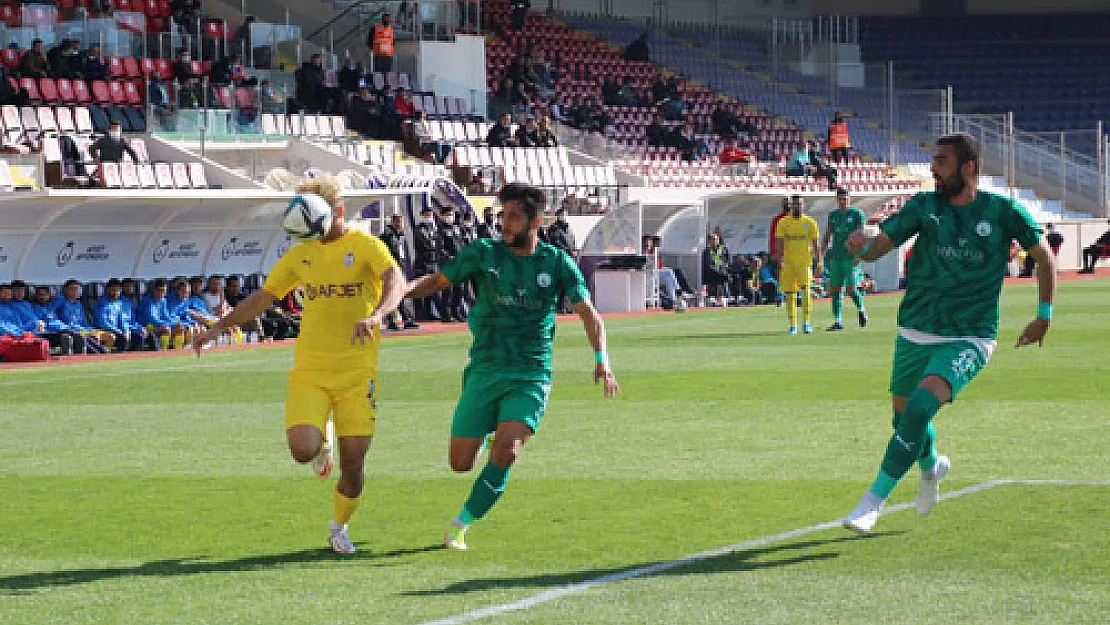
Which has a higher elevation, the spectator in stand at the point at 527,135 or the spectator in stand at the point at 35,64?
the spectator in stand at the point at 35,64

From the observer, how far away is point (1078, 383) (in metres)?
16.7

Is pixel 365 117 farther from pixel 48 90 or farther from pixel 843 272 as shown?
pixel 843 272

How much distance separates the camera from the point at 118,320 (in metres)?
25.4

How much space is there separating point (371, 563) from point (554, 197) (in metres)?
29.5

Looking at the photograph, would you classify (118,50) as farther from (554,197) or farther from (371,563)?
(371,563)

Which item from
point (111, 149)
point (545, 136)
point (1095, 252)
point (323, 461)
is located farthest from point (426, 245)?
point (1095, 252)

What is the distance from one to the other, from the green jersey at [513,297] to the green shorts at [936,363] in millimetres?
1715

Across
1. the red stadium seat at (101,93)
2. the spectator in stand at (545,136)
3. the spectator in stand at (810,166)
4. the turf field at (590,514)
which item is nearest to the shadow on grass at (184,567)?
the turf field at (590,514)

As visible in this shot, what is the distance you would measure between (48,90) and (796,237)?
14.3m

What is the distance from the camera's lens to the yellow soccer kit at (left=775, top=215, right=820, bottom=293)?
2541cm

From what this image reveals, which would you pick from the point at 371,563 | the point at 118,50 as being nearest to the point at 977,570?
the point at 371,563

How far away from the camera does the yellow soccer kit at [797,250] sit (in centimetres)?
2541

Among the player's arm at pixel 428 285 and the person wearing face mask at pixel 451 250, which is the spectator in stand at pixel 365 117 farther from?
the player's arm at pixel 428 285

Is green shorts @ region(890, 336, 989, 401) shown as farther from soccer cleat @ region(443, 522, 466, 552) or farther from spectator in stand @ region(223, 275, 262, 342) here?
spectator in stand @ region(223, 275, 262, 342)
